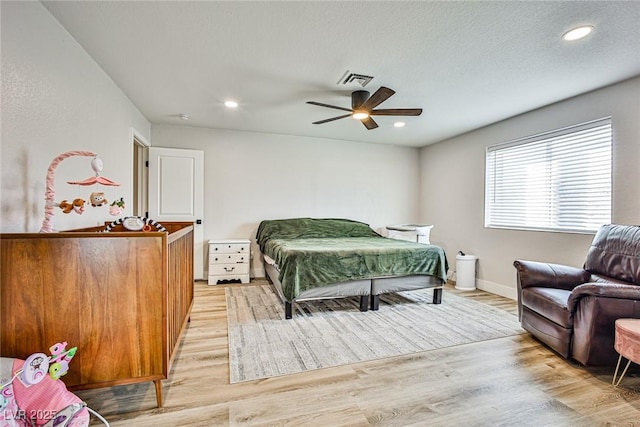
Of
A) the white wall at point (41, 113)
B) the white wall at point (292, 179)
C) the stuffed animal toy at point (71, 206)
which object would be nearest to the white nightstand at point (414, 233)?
the white wall at point (292, 179)

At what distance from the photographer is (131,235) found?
151 centimetres

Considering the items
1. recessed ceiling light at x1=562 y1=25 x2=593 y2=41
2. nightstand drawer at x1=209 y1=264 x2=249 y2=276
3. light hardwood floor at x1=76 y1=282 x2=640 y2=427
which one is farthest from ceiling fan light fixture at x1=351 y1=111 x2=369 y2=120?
nightstand drawer at x1=209 y1=264 x2=249 y2=276

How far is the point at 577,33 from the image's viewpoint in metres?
1.99

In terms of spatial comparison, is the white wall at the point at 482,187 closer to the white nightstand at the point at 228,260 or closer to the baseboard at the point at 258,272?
the baseboard at the point at 258,272

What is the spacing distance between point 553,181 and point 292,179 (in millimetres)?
3616

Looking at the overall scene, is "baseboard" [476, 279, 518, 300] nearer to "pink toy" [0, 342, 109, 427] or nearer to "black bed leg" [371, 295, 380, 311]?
"black bed leg" [371, 295, 380, 311]

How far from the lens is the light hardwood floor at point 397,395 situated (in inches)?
61.8

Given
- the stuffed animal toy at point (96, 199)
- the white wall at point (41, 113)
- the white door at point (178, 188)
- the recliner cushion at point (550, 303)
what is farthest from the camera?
the white door at point (178, 188)

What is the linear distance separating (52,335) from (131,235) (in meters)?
0.60

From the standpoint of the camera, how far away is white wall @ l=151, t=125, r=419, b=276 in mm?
4570

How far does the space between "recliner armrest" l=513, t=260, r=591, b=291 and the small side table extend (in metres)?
0.64

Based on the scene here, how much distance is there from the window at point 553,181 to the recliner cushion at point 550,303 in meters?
1.20

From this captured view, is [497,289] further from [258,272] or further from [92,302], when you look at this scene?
[92,302]

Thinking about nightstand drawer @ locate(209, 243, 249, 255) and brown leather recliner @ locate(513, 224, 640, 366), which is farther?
nightstand drawer @ locate(209, 243, 249, 255)
